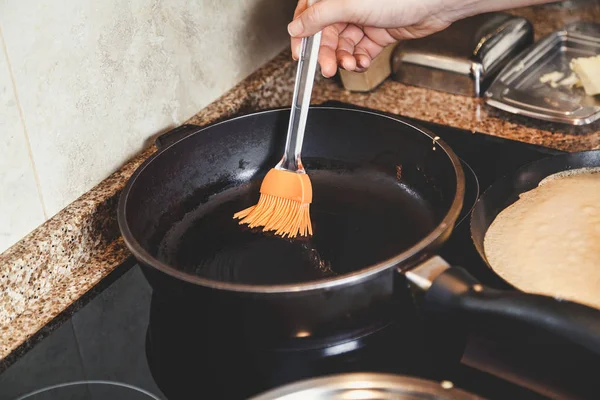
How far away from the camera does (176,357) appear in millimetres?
773

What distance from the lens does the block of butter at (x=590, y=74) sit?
1123 mm

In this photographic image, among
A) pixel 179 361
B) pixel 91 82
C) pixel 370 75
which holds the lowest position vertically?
pixel 179 361

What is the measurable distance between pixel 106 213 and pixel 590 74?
0.75 m

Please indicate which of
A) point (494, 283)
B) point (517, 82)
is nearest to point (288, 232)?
point (494, 283)

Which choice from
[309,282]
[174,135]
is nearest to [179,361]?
[309,282]

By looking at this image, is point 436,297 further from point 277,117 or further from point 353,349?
point 277,117

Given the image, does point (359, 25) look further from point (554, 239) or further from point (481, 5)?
point (554, 239)

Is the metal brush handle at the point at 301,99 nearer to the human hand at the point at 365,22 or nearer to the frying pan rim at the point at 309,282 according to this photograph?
the human hand at the point at 365,22

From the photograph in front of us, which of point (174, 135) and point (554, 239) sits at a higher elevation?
point (174, 135)

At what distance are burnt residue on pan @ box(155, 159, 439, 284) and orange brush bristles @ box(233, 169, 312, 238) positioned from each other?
15 mm

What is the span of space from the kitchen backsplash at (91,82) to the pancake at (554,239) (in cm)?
48

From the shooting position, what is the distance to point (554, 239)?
88 centimetres

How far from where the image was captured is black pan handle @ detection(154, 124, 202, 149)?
3.12ft

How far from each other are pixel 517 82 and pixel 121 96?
2.09ft
